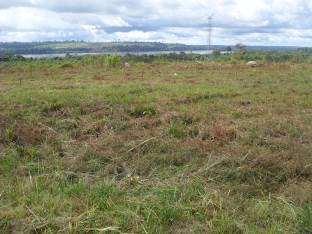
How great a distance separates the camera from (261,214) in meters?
5.63

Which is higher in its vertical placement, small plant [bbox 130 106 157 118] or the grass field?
small plant [bbox 130 106 157 118]

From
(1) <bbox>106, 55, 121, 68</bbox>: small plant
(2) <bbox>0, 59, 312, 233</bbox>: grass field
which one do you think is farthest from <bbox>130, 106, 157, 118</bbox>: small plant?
(1) <bbox>106, 55, 121, 68</bbox>: small plant

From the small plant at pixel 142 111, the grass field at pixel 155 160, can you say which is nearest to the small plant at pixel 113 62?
the grass field at pixel 155 160

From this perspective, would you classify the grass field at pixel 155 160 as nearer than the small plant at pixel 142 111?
Yes

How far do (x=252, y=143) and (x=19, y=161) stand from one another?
3709 mm

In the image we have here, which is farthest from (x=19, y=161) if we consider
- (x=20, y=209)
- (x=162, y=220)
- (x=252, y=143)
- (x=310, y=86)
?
(x=310, y=86)

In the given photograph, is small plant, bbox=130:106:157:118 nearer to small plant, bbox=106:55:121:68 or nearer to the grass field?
the grass field

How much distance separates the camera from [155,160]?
7844 mm

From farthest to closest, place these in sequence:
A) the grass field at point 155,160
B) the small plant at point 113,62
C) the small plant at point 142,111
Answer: the small plant at point 113,62 < the small plant at point 142,111 < the grass field at point 155,160

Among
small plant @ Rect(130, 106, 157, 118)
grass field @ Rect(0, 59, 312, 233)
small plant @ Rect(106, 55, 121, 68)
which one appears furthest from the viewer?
small plant @ Rect(106, 55, 121, 68)

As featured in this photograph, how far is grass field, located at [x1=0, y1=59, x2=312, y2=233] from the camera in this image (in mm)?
5523

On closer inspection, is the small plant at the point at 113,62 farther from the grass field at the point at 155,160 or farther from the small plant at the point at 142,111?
the small plant at the point at 142,111

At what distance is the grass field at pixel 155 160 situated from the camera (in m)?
5.52

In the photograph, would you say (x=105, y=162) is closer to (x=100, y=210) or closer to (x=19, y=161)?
(x=19, y=161)
